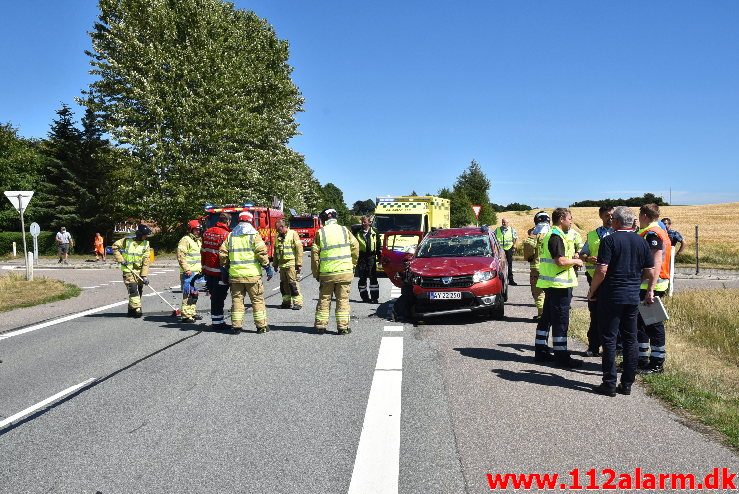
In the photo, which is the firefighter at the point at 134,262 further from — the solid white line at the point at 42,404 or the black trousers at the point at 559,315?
the black trousers at the point at 559,315

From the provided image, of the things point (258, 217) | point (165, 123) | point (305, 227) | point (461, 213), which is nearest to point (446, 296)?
point (258, 217)

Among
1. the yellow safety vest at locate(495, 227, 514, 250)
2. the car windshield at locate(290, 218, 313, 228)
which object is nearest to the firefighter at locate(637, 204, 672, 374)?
the yellow safety vest at locate(495, 227, 514, 250)

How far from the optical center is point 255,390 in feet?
21.8

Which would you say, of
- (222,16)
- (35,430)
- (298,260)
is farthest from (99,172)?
(35,430)

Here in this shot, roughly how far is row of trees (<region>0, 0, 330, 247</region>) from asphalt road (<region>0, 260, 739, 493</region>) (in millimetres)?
27407

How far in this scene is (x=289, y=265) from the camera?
1370 centimetres

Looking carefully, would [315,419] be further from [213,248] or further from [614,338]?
[213,248]

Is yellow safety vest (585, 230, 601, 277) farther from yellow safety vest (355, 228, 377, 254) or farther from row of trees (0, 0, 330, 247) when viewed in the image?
row of trees (0, 0, 330, 247)

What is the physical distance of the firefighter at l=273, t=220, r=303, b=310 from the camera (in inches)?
535

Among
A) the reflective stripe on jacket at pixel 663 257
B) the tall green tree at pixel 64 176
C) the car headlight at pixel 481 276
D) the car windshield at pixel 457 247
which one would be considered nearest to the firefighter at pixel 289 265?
the car windshield at pixel 457 247

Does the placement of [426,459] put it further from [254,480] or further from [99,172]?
[99,172]

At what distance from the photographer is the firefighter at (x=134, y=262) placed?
12500mm

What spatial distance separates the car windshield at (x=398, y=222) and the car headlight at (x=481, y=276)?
38.0 ft

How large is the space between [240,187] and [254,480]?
119ft
